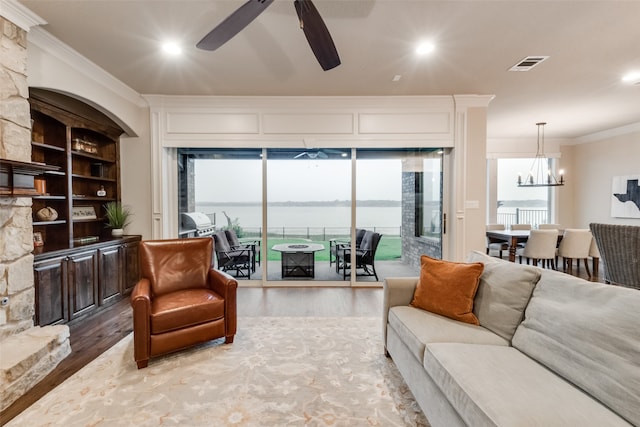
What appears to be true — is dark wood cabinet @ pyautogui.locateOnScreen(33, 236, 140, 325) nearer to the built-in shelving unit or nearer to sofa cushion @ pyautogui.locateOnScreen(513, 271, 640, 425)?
the built-in shelving unit

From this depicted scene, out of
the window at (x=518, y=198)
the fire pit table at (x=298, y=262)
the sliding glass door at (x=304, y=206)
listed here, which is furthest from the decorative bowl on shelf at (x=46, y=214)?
the window at (x=518, y=198)

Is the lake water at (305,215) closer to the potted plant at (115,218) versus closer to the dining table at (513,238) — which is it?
the potted plant at (115,218)

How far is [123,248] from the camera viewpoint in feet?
12.2

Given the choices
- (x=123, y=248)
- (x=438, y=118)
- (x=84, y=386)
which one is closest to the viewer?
(x=84, y=386)

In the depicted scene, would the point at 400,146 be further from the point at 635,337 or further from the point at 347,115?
the point at 635,337

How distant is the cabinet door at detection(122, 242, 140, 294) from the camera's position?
12.3 feet

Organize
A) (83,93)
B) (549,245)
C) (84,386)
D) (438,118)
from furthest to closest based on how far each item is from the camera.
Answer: (549,245), (438,118), (83,93), (84,386)

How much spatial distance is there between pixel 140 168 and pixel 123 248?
1193mm

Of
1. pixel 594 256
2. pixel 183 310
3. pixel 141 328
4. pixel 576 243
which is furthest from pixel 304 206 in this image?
pixel 594 256

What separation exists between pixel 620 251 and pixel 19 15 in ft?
20.1

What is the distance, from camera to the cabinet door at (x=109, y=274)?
3.33 metres

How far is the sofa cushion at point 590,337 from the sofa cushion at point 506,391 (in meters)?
0.06

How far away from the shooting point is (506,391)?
3.97 feet

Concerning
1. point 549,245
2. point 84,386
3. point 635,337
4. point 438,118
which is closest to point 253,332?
point 84,386
